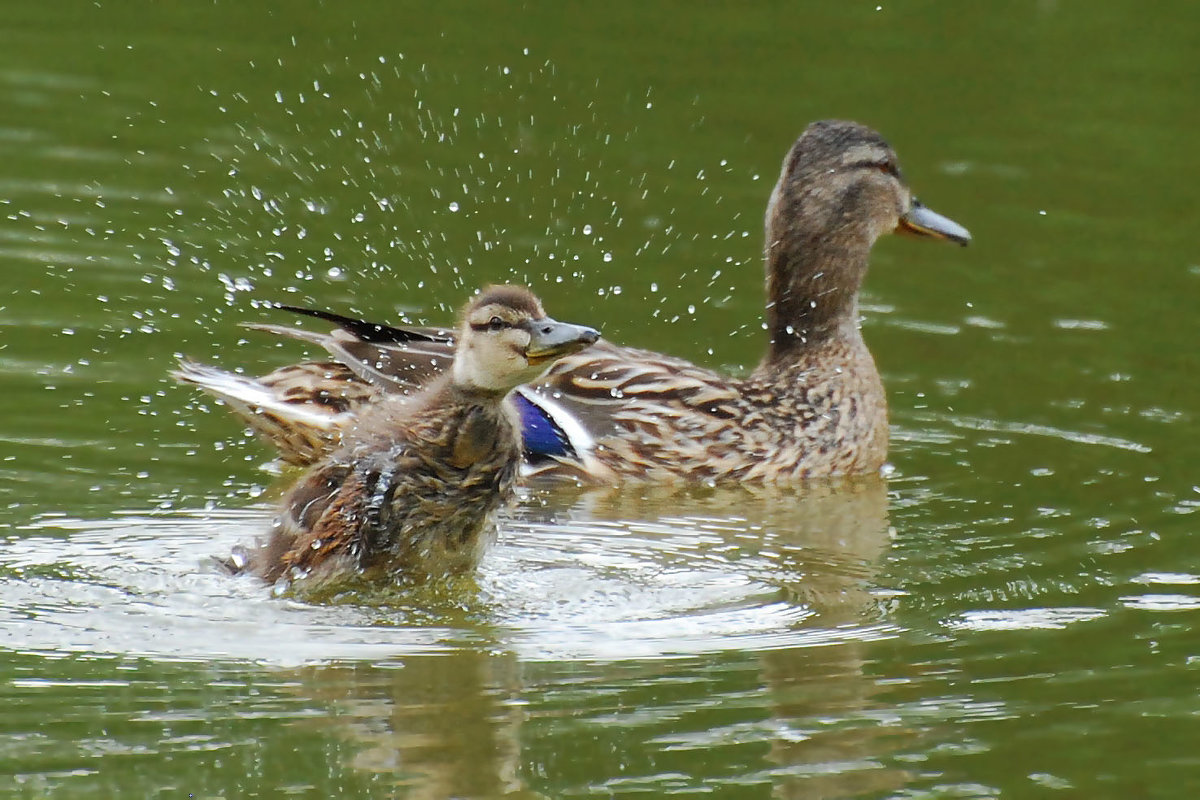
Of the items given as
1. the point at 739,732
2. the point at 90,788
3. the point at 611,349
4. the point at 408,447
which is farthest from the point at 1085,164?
the point at 90,788

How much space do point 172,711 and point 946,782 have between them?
2.01 m

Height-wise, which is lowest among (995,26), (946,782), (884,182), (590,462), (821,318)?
(946,782)

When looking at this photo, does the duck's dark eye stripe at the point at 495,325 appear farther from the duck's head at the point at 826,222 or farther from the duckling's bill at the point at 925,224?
the duckling's bill at the point at 925,224

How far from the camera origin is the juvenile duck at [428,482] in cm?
691

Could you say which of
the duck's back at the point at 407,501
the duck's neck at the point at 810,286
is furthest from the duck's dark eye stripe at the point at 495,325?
the duck's neck at the point at 810,286

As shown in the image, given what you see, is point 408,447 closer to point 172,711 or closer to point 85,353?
point 172,711

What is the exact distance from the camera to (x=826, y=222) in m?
9.64

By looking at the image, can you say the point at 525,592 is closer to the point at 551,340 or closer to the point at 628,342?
the point at 551,340

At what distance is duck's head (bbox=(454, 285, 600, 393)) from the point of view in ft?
22.2

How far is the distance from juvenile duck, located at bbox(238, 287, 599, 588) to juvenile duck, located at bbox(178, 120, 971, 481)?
1297mm

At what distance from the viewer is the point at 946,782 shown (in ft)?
17.5

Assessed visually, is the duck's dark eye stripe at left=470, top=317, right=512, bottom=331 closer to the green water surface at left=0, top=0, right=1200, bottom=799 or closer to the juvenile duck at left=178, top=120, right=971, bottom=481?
the green water surface at left=0, top=0, right=1200, bottom=799

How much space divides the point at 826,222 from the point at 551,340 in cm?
316

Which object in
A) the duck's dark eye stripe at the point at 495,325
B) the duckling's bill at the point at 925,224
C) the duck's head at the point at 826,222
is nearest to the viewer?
the duck's dark eye stripe at the point at 495,325
